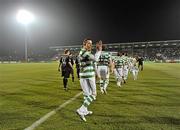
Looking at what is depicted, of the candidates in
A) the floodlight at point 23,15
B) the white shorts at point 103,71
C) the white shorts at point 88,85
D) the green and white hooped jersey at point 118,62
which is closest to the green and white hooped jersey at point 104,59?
the white shorts at point 103,71

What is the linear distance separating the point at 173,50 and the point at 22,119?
371 feet

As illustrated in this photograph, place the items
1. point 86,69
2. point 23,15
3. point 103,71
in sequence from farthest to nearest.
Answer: point 23,15
point 103,71
point 86,69

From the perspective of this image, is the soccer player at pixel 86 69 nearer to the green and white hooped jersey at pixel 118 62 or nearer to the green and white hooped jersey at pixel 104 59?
the green and white hooped jersey at pixel 104 59

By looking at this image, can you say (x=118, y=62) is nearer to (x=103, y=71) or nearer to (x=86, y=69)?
(x=103, y=71)

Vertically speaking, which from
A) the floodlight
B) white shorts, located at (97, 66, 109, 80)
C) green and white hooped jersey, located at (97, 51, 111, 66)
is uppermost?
the floodlight

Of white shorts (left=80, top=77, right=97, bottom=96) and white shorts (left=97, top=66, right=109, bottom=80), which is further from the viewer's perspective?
white shorts (left=97, top=66, right=109, bottom=80)

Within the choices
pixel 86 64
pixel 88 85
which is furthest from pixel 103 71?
pixel 86 64

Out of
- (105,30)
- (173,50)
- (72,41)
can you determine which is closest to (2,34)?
(72,41)

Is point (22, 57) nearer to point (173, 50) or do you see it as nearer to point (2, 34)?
point (2, 34)

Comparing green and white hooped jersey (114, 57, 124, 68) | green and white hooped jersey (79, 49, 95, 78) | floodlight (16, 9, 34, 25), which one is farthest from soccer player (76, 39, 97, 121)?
floodlight (16, 9, 34, 25)

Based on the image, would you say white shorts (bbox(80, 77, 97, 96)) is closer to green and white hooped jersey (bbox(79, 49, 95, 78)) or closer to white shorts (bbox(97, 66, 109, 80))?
green and white hooped jersey (bbox(79, 49, 95, 78))

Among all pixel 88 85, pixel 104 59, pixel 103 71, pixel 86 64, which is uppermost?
pixel 86 64

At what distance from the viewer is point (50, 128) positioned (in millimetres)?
7711

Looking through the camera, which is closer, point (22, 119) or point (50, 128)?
point (50, 128)
